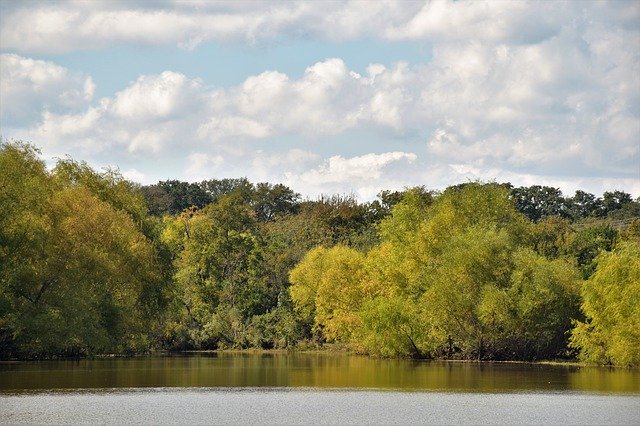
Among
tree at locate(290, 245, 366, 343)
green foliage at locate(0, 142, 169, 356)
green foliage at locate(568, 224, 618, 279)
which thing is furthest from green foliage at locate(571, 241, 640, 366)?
green foliage at locate(0, 142, 169, 356)

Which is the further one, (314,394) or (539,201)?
(539,201)

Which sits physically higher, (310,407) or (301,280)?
(301,280)

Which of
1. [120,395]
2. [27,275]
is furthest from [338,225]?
[120,395]

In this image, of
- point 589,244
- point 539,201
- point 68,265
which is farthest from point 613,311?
point 539,201

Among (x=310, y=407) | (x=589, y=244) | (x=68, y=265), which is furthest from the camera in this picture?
(x=589, y=244)

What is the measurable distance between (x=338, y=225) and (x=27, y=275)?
63223mm

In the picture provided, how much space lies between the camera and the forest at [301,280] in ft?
224

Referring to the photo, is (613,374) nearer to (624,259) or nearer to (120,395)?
(624,259)

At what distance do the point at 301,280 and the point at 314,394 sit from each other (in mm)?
59634

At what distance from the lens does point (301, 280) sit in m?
106

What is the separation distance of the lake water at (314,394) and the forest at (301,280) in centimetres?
525

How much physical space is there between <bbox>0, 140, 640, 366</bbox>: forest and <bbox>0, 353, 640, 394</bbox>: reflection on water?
3731mm

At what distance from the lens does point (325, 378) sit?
189 ft

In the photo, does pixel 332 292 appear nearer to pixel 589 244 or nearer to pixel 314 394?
pixel 589 244
